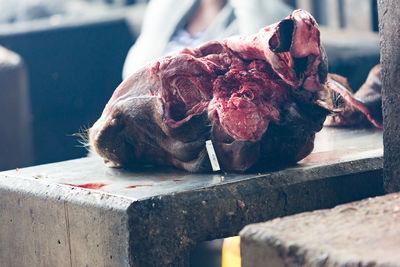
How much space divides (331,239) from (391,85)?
85 cm

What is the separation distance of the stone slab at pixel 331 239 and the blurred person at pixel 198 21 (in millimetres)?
4091

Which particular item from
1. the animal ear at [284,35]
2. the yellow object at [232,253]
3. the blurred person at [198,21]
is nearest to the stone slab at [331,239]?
the animal ear at [284,35]

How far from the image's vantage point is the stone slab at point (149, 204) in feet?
6.15

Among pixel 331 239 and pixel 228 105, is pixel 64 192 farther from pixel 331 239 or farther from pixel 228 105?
pixel 331 239

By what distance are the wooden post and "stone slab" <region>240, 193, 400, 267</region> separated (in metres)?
0.52

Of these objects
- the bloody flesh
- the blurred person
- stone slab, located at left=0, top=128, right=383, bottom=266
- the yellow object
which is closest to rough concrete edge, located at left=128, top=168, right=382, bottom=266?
stone slab, located at left=0, top=128, right=383, bottom=266

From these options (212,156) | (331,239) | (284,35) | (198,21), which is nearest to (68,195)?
(212,156)

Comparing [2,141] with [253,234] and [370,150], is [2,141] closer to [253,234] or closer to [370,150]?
[370,150]

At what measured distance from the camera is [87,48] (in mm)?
8227

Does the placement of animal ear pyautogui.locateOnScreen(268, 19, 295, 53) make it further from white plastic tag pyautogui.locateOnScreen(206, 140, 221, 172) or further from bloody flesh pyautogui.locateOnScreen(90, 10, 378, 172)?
white plastic tag pyautogui.locateOnScreen(206, 140, 221, 172)

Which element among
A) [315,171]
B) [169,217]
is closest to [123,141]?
[169,217]

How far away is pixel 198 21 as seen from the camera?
226 inches

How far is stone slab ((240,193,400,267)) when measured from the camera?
1.21 m

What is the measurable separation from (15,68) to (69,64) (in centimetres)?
180
